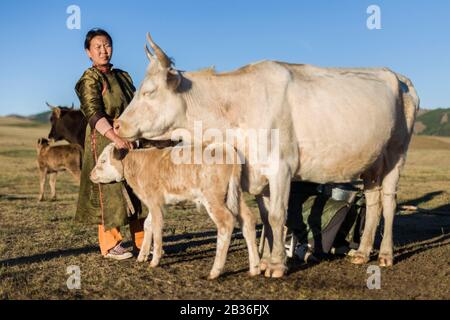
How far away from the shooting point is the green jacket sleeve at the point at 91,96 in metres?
7.24

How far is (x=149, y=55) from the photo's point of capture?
21.0 ft

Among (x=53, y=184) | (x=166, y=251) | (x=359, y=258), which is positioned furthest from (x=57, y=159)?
(x=359, y=258)

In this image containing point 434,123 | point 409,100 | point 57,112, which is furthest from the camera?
point 434,123

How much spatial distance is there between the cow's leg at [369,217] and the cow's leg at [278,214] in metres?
1.48

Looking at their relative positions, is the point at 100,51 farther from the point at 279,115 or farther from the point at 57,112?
the point at 57,112

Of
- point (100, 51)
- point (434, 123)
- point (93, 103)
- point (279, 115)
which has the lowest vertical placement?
point (434, 123)

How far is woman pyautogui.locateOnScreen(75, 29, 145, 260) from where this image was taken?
742 cm

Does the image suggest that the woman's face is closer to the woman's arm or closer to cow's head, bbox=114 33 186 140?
the woman's arm

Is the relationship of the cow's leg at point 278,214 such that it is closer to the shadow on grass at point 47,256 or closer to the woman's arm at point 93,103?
the woman's arm at point 93,103

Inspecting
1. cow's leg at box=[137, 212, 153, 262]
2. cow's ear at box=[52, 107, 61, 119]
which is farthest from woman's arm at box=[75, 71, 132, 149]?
cow's ear at box=[52, 107, 61, 119]

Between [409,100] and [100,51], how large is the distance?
13.7 ft

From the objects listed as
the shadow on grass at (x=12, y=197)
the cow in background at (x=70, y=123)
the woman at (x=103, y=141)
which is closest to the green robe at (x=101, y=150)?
the woman at (x=103, y=141)

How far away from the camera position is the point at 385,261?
24.2ft
